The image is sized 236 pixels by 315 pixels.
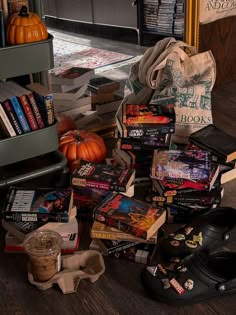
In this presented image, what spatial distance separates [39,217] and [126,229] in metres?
0.28

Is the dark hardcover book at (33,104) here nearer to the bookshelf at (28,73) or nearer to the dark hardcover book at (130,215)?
the bookshelf at (28,73)

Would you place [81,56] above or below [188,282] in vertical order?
above

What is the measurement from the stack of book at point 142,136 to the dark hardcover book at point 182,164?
7 centimetres

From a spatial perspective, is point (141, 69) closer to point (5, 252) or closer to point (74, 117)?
point (74, 117)

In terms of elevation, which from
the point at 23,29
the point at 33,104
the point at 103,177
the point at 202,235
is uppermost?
the point at 23,29

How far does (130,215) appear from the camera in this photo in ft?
5.02

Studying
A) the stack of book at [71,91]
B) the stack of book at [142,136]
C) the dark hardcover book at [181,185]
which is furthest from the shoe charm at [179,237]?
the stack of book at [71,91]

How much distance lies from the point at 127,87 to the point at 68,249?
3.41 ft

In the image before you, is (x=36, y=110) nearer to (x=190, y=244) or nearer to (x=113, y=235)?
(x=113, y=235)

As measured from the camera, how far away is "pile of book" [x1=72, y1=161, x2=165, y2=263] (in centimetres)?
149

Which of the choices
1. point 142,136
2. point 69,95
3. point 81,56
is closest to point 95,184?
point 142,136

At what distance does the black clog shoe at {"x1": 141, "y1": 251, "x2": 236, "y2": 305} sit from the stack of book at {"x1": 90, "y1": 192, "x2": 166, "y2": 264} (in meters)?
0.13

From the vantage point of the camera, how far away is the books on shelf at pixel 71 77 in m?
2.33

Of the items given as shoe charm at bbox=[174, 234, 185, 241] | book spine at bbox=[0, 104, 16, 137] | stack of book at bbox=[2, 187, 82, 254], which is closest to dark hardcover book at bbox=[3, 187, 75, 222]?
stack of book at bbox=[2, 187, 82, 254]
